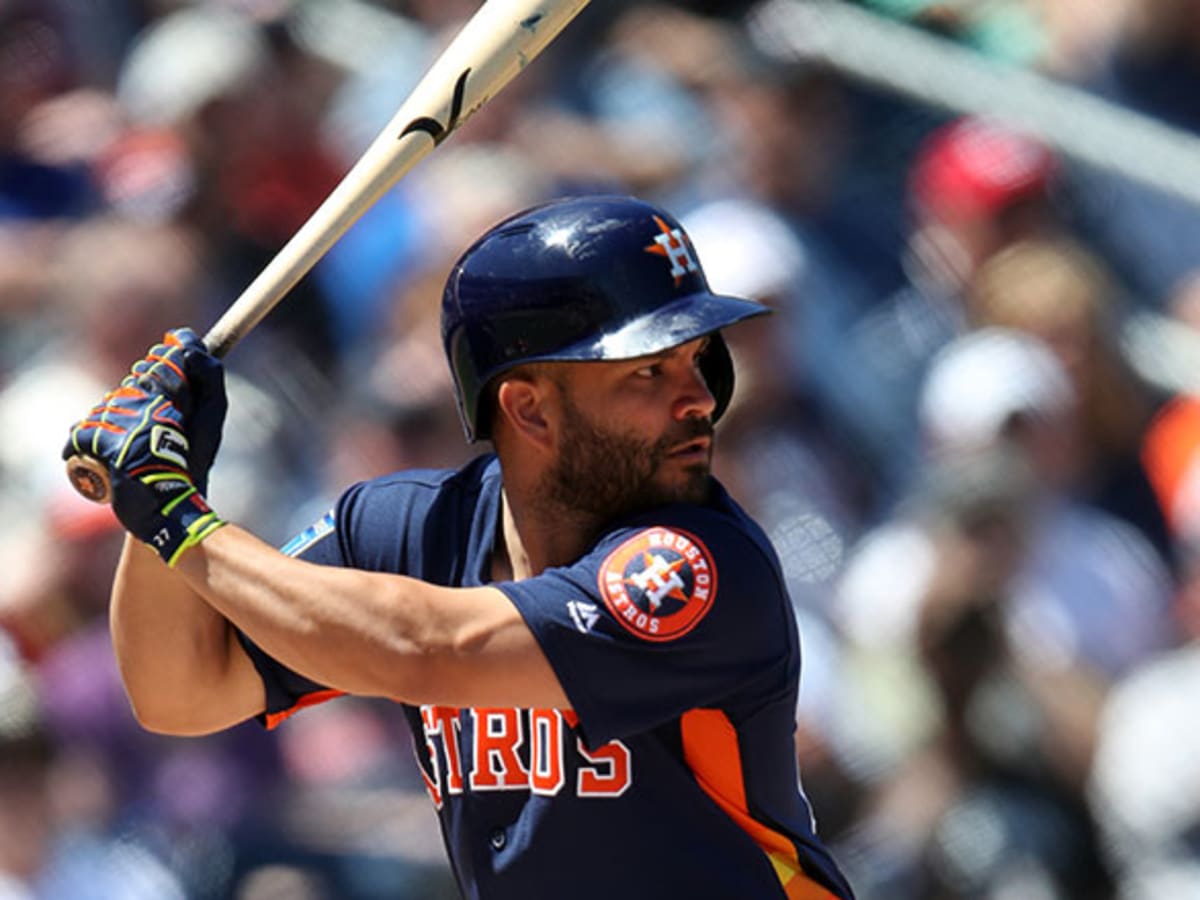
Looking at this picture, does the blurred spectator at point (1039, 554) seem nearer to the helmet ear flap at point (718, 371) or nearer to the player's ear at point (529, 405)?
the helmet ear flap at point (718, 371)

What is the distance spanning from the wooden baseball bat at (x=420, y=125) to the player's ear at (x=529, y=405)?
14.9 inches

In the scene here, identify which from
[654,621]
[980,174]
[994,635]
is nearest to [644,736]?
[654,621]

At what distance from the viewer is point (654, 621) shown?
3004mm

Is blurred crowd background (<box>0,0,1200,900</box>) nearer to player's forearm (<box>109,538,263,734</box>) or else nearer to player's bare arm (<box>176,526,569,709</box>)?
player's forearm (<box>109,538,263,734</box>)

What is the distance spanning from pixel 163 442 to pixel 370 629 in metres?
0.41

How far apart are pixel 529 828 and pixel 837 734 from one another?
6.72 feet

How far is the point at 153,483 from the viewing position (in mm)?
2959

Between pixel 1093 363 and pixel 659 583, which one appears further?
pixel 1093 363

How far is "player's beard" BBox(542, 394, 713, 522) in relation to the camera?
10.2 ft

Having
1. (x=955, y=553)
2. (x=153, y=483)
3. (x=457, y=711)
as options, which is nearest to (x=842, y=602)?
(x=955, y=553)

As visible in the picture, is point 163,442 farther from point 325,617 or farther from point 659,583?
point 659,583

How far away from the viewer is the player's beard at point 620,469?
3109 mm

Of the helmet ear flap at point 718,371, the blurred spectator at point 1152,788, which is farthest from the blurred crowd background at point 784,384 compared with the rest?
the helmet ear flap at point 718,371

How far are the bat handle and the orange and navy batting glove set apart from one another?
0.5 inches
